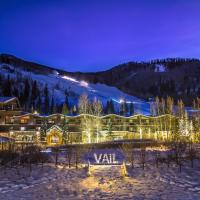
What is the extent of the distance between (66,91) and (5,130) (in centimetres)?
9510

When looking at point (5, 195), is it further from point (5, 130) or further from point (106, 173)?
point (5, 130)

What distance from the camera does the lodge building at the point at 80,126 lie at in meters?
67.0

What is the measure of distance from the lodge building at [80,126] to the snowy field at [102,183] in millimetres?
36508

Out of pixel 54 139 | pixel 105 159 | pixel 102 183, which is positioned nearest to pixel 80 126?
pixel 54 139

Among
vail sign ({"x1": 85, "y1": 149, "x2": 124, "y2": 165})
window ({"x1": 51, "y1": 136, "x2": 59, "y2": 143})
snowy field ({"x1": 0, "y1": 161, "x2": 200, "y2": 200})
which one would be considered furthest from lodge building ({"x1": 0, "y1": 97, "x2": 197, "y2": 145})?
snowy field ({"x1": 0, "y1": 161, "x2": 200, "y2": 200})

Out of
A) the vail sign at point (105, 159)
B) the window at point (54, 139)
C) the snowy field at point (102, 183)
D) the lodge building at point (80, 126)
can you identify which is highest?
the lodge building at point (80, 126)

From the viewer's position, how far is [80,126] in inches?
2830

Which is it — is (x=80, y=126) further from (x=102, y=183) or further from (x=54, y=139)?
(x=102, y=183)

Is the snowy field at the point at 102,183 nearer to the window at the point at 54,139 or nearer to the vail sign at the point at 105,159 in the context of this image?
Answer: the vail sign at the point at 105,159

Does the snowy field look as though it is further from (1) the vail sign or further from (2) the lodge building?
(2) the lodge building

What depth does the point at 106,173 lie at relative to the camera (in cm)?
2770

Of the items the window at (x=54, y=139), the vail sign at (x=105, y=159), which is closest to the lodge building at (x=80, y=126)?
the window at (x=54, y=139)

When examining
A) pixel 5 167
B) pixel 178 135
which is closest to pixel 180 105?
pixel 178 135

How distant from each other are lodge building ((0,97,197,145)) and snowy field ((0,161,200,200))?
3651cm
